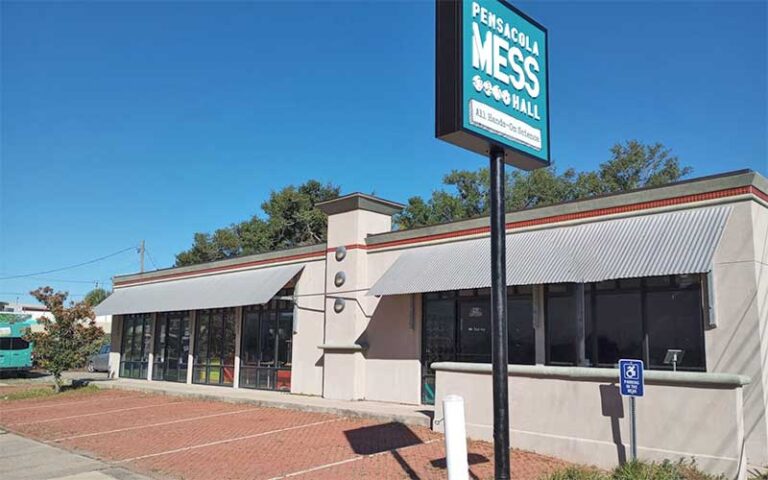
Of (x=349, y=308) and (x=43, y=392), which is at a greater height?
(x=349, y=308)

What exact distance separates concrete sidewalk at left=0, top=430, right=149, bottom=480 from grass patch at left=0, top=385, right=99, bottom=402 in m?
9.37

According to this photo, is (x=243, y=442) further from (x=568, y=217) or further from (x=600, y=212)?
(x=600, y=212)

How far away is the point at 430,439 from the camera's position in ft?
35.3

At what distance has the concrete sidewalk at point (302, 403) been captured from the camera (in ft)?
41.6

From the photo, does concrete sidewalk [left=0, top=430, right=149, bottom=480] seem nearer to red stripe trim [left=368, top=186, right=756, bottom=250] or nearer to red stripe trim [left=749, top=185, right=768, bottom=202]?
red stripe trim [left=368, top=186, right=756, bottom=250]

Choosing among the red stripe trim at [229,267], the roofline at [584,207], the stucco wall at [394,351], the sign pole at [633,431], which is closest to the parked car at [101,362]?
the red stripe trim at [229,267]

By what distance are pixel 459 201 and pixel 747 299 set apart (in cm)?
3187

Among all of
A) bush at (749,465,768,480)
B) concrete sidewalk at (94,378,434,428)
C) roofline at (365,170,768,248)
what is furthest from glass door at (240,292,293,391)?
bush at (749,465,768,480)

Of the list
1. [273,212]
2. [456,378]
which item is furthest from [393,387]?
[273,212]

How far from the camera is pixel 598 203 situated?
12.2m

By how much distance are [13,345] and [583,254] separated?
2870cm

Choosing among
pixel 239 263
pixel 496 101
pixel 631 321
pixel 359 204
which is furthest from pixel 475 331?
pixel 239 263

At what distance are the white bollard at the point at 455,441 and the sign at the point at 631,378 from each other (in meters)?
3.59

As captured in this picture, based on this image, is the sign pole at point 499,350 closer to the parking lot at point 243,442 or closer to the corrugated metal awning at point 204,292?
the parking lot at point 243,442
